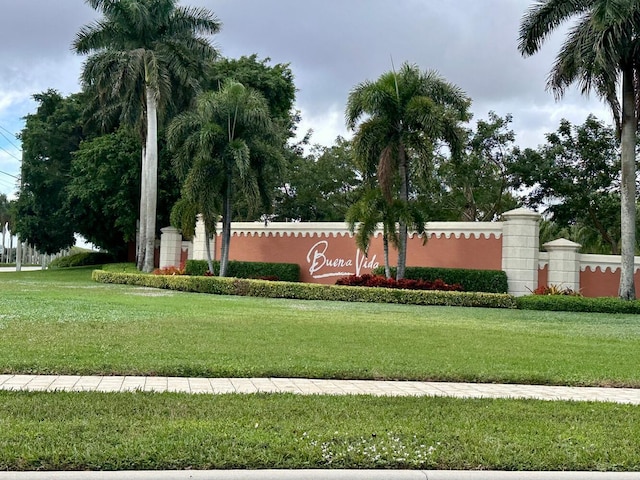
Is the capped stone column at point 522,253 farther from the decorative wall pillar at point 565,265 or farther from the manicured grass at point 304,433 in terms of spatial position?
the manicured grass at point 304,433

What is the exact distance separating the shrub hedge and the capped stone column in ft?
1.37

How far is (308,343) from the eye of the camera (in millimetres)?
10781

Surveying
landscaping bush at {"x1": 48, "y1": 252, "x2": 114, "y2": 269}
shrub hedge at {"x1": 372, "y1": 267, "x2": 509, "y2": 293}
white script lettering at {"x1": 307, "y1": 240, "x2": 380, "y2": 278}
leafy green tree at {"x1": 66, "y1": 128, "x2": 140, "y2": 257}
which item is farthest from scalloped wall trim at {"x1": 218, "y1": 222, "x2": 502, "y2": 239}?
landscaping bush at {"x1": 48, "y1": 252, "x2": 114, "y2": 269}

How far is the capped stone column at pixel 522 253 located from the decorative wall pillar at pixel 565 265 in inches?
27.3

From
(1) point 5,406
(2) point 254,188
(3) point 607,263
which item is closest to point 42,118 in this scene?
(2) point 254,188

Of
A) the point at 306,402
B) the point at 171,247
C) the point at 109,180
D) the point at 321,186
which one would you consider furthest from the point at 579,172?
the point at 306,402

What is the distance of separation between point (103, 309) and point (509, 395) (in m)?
11.2

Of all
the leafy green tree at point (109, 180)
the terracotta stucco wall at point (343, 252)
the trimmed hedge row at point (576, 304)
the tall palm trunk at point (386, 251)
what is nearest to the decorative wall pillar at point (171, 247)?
the terracotta stucco wall at point (343, 252)

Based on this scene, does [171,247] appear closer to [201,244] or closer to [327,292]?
[201,244]

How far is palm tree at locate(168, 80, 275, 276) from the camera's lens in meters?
26.8

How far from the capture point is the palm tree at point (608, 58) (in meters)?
20.3

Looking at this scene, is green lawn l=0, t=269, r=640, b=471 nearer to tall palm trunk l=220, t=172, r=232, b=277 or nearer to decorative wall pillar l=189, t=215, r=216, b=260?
tall palm trunk l=220, t=172, r=232, b=277

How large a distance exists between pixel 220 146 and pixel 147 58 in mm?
8361

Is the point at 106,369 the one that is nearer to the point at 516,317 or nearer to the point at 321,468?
the point at 321,468
